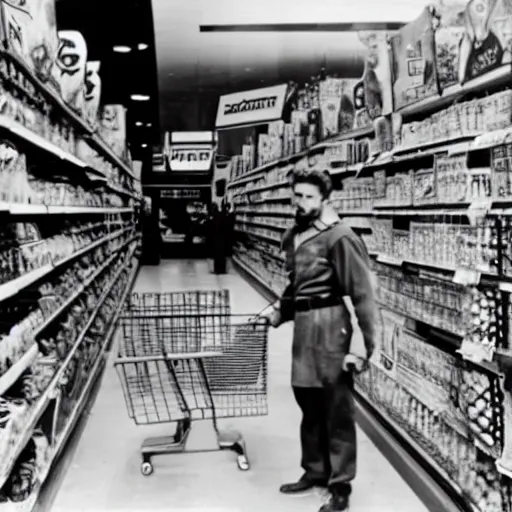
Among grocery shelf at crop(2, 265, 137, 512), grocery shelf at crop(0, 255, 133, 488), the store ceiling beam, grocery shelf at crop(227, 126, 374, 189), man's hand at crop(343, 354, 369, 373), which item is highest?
the store ceiling beam

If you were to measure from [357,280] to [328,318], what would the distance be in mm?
237

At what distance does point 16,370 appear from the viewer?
9.46 ft

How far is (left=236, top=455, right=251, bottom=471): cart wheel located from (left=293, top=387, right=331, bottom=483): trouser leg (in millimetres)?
483

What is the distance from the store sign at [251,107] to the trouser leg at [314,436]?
14.2 ft

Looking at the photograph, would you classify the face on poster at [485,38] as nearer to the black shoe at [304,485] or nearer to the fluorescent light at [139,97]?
the black shoe at [304,485]

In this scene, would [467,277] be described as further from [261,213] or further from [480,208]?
[261,213]

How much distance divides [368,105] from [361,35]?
0.46m

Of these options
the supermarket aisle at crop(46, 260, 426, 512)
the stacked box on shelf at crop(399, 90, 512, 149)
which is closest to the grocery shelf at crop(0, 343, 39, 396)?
the supermarket aisle at crop(46, 260, 426, 512)

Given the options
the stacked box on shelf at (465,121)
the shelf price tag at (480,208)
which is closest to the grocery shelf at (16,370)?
the shelf price tag at (480,208)

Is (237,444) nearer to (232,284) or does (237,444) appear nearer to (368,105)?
(368,105)

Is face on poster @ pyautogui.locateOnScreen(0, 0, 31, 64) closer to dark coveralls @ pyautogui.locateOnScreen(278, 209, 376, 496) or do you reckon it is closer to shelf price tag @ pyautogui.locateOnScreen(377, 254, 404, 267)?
dark coveralls @ pyautogui.locateOnScreen(278, 209, 376, 496)

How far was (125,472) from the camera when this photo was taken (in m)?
4.04

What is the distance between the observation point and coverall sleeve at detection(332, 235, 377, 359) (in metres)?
3.28

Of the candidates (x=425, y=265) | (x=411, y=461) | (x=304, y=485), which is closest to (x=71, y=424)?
(x=304, y=485)
